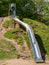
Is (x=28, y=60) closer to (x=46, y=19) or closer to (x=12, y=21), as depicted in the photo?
(x=12, y=21)

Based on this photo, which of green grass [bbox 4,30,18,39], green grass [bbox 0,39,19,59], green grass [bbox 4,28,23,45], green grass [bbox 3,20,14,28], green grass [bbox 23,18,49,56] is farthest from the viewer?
green grass [bbox 3,20,14,28]

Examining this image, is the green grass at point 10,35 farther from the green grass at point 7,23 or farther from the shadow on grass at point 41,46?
the green grass at point 7,23

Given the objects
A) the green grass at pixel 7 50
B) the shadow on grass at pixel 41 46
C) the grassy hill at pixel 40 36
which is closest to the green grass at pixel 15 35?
the grassy hill at pixel 40 36

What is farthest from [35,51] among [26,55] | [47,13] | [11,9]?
[47,13]

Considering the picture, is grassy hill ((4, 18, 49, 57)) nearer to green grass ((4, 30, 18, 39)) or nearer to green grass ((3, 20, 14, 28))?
green grass ((4, 30, 18, 39))

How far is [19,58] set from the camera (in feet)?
35.3

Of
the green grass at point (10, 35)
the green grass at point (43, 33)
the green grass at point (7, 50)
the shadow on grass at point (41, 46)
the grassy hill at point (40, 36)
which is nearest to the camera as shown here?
the green grass at point (7, 50)

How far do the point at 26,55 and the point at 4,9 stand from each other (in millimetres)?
14553

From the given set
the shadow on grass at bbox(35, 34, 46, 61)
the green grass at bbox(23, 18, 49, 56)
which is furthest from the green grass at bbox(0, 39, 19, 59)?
the green grass at bbox(23, 18, 49, 56)

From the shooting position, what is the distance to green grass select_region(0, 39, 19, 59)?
10.9 metres

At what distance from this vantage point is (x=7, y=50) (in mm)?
11492

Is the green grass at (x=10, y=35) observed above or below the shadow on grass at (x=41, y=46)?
above

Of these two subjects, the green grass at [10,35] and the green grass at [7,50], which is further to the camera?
the green grass at [10,35]

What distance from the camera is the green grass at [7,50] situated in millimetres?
10898
